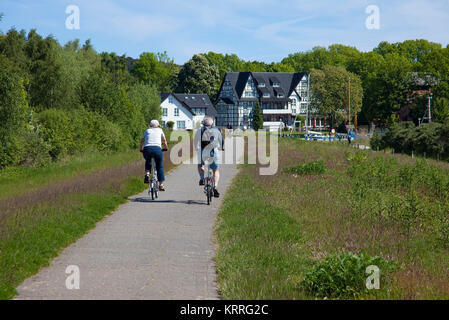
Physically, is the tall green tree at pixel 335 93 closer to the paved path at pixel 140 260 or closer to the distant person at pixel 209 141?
the distant person at pixel 209 141

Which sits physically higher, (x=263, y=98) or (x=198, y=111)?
(x=263, y=98)

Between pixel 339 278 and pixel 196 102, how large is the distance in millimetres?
104864

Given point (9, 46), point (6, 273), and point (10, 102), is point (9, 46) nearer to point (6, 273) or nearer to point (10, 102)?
point (10, 102)

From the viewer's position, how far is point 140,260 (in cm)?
723

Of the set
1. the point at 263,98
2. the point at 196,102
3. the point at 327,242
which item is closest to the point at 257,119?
the point at 263,98

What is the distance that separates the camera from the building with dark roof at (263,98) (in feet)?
363

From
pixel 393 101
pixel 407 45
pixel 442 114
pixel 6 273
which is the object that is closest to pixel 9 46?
pixel 6 273

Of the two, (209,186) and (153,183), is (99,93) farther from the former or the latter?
(209,186)

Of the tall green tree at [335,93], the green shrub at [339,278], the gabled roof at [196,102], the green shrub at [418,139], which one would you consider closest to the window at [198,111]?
the gabled roof at [196,102]

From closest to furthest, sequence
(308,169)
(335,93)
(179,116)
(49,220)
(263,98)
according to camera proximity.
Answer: (49,220), (308,169), (335,93), (179,116), (263,98)

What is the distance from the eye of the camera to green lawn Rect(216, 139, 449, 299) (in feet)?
19.3

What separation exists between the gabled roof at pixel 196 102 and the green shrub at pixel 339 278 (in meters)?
102

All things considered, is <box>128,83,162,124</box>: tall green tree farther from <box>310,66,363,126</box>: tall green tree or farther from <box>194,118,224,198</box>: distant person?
<box>310,66,363,126</box>: tall green tree
